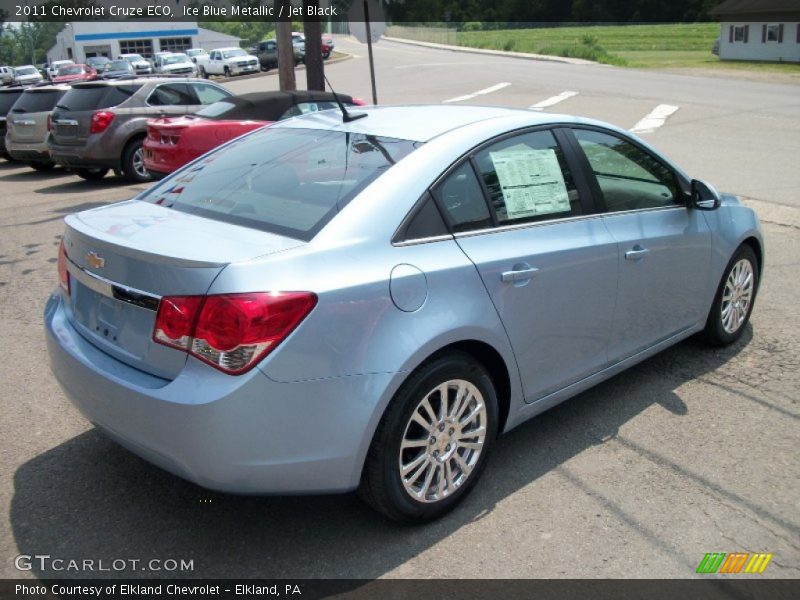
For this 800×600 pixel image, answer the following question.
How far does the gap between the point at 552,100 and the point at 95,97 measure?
15.5 m

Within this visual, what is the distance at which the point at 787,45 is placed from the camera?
175 ft

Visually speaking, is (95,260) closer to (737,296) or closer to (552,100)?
(737,296)

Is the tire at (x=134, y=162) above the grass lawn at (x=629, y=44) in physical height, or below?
below

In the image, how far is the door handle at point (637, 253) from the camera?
14.0ft

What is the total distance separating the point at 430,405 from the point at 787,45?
58140 mm

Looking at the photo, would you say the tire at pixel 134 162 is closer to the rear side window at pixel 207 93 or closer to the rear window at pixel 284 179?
the rear side window at pixel 207 93

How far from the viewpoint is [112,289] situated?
3.27 m

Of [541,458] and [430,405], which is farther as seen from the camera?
[541,458]

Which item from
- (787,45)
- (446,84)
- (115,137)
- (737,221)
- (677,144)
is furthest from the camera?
(787,45)

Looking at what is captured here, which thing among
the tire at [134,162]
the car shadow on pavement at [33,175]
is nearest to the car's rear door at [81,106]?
the tire at [134,162]

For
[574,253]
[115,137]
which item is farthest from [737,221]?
[115,137]

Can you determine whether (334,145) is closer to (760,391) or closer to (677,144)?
(760,391)

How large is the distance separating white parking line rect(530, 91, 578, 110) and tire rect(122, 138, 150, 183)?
12.7 m

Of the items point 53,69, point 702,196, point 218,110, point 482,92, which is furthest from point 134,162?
point 53,69
